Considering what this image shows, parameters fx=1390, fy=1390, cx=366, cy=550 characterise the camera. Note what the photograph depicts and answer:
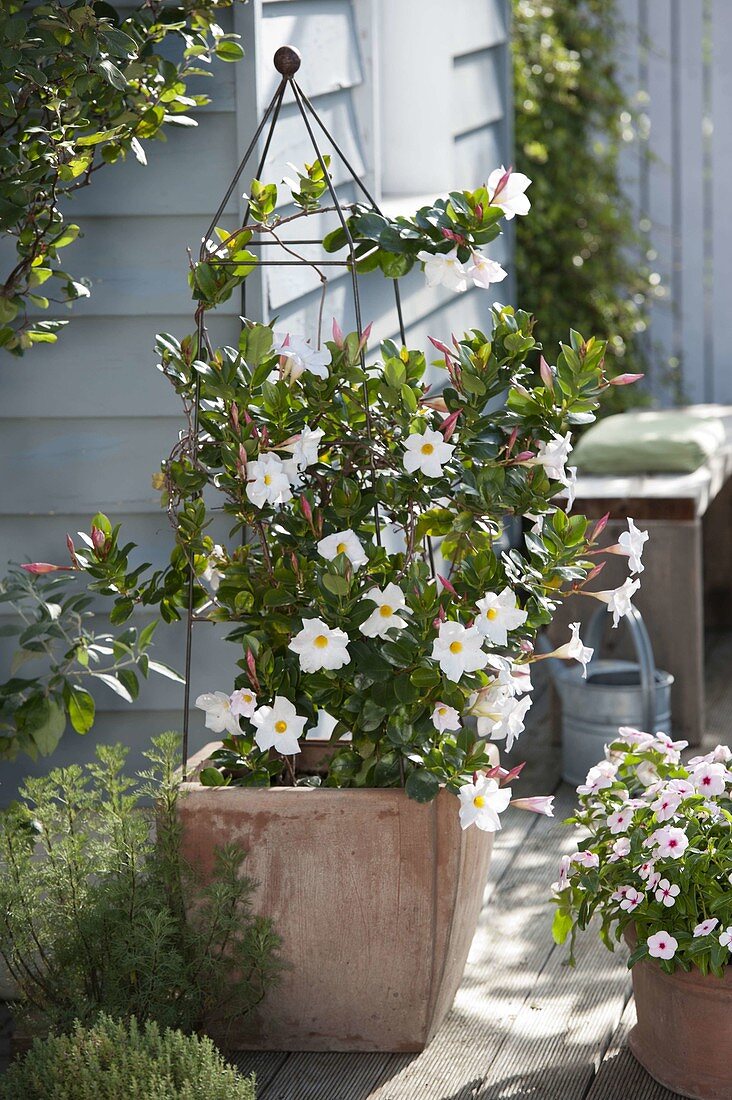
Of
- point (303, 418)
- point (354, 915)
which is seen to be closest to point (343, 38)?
point (303, 418)

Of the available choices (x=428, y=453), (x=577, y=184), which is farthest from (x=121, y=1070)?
(x=577, y=184)

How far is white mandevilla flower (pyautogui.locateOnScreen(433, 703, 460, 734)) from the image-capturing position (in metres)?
1.91

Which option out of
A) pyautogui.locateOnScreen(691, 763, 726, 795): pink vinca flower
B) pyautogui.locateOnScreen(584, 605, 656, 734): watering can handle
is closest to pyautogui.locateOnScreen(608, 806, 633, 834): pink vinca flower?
pyautogui.locateOnScreen(691, 763, 726, 795): pink vinca flower

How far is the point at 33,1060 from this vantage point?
1825 mm

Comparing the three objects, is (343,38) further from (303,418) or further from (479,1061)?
(479,1061)

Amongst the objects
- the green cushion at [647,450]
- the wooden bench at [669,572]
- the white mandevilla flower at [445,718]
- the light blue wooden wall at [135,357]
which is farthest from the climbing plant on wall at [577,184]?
the white mandevilla flower at [445,718]

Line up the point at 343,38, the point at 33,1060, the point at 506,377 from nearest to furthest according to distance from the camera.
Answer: the point at 33,1060, the point at 506,377, the point at 343,38

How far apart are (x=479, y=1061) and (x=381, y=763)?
502 millimetres

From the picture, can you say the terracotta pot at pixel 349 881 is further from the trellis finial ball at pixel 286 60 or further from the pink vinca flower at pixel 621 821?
the trellis finial ball at pixel 286 60

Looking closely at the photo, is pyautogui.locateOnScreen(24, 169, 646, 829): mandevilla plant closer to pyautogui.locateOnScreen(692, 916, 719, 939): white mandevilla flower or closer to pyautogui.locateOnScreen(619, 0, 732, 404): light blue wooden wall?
pyautogui.locateOnScreen(692, 916, 719, 939): white mandevilla flower

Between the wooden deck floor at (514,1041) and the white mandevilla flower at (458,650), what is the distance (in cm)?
66

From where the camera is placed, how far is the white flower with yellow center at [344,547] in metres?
1.91

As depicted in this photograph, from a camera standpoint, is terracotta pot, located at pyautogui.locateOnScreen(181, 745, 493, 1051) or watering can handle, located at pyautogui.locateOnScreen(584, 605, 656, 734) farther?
watering can handle, located at pyautogui.locateOnScreen(584, 605, 656, 734)

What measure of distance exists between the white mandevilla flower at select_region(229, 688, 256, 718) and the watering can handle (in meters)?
1.41
